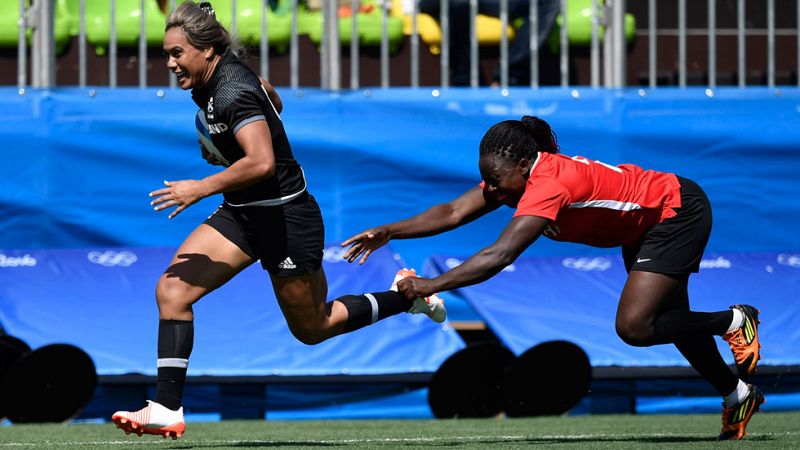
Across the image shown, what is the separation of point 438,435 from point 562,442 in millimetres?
836

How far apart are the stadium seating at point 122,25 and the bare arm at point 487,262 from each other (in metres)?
5.44

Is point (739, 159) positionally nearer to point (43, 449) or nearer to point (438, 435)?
point (438, 435)

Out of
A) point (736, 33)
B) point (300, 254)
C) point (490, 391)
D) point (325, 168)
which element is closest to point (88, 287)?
point (325, 168)

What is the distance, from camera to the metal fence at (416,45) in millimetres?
10109

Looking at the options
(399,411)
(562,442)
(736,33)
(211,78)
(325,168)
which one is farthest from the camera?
(736,33)

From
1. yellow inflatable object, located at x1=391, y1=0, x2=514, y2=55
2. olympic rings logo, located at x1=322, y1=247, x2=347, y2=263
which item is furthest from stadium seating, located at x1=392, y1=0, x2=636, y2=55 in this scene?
olympic rings logo, located at x1=322, y1=247, x2=347, y2=263

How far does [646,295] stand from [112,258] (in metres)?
4.58

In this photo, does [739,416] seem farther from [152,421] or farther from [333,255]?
[333,255]

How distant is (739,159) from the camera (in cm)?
998

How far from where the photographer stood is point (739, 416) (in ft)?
20.4

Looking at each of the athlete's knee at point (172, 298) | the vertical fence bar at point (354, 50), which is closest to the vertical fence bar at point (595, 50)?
the vertical fence bar at point (354, 50)

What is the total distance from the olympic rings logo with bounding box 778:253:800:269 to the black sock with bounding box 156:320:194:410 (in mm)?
5352

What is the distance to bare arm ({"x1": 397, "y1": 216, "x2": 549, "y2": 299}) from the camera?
5434 mm

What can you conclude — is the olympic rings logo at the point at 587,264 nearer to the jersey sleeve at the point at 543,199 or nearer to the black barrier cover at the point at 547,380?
the black barrier cover at the point at 547,380
